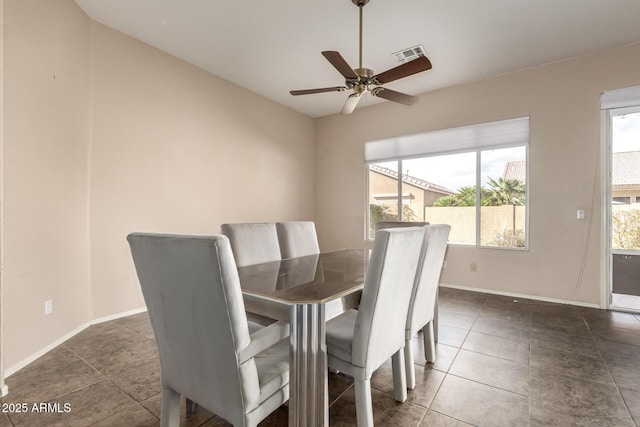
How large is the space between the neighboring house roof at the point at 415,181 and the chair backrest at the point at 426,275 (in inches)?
102

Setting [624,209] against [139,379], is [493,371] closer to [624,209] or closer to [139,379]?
[139,379]

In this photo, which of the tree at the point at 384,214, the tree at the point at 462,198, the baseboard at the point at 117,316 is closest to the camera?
the baseboard at the point at 117,316

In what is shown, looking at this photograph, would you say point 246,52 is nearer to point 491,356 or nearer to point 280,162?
point 280,162

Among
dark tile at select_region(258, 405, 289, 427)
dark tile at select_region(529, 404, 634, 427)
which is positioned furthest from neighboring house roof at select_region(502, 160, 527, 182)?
dark tile at select_region(258, 405, 289, 427)

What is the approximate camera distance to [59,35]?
2.37 metres

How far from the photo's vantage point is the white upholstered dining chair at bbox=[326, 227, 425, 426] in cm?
126

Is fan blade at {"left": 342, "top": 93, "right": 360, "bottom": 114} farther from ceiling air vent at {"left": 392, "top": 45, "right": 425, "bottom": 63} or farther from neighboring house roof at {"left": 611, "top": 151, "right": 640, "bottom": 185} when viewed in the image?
neighboring house roof at {"left": 611, "top": 151, "right": 640, "bottom": 185}

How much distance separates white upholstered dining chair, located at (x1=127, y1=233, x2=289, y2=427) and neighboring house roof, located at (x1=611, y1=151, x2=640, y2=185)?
402cm

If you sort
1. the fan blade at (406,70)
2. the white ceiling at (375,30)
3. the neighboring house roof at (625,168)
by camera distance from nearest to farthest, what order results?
the fan blade at (406,70)
the white ceiling at (375,30)
the neighboring house roof at (625,168)

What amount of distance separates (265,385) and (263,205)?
11.6ft

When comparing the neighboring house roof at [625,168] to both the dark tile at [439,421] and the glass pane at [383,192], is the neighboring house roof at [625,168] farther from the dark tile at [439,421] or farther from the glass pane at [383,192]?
the dark tile at [439,421]

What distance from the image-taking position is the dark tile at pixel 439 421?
1458 mm

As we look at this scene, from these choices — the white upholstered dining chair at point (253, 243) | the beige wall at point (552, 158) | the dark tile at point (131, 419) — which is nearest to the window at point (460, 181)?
the beige wall at point (552, 158)

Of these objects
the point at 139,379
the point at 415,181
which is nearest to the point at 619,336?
the point at 415,181
